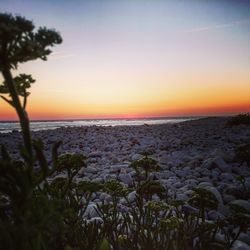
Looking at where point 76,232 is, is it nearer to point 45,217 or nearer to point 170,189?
point 45,217

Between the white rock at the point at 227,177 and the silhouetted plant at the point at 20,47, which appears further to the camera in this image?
the white rock at the point at 227,177

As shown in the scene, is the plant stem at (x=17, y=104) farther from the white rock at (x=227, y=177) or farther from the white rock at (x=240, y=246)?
the white rock at (x=227, y=177)

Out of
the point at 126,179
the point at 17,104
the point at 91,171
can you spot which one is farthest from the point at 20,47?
the point at 91,171

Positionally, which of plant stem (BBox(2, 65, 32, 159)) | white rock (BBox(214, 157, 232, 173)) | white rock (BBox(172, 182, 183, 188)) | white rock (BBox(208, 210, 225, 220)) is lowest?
white rock (BBox(208, 210, 225, 220))

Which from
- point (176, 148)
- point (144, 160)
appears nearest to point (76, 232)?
point (144, 160)

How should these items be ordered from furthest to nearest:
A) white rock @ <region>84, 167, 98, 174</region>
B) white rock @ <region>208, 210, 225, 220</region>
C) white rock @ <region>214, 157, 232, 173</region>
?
white rock @ <region>84, 167, 98, 174</region> → white rock @ <region>214, 157, 232, 173</region> → white rock @ <region>208, 210, 225, 220</region>

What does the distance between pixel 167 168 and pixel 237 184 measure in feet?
6.55

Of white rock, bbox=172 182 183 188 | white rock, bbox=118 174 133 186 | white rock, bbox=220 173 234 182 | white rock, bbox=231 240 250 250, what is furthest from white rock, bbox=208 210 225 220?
white rock, bbox=118 174 133 186

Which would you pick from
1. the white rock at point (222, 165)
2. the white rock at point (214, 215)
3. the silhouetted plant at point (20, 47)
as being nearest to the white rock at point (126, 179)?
the white rock at point (222, 165)

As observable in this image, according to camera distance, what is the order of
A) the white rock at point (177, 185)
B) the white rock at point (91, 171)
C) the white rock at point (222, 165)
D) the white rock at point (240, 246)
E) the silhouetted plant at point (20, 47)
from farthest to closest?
the white rock at point (91, 171)
the white rock at point (222, 165)
the white rock at point (177, 185)
the white rock at point (240, 246)
the silhouetted plant at point (20, 47)

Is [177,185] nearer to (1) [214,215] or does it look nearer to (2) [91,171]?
(1) [214,215]

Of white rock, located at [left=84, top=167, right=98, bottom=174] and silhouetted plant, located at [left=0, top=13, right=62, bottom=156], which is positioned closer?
silhouetted plant, located at [left=0, top=13, right=62, bottom=156]

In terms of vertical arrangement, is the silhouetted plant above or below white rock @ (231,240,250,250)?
above

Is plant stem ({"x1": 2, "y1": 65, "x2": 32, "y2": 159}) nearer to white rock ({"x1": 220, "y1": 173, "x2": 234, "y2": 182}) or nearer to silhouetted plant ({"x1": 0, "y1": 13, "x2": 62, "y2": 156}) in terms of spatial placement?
silhouetted plant ({"x1": 0, "y1": 13, "x2": 62, "y2": 156})
